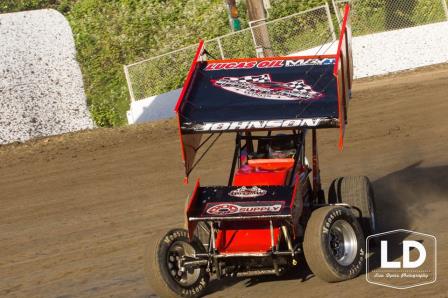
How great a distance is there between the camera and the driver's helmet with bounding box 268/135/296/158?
10.0m

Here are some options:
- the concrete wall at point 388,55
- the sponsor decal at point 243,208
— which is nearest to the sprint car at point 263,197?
the sponsor decal at point 243,208

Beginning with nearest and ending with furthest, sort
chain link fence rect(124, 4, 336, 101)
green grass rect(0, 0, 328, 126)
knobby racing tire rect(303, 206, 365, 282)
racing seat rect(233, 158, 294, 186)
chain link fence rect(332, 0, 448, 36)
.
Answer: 1. knobby racing tire rect(303, 206, 365, 282)
2. racing seat rect(233, 158, 294, 186)
3. chain link fence rect(332, 0, 448, 36)
4. chain link fence rect(124, 4, 336, 101)
5. green grass rect(0, 0, 328, 126)

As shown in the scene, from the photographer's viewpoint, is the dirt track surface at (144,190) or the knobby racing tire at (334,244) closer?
the knobby racing tire at (334,244)

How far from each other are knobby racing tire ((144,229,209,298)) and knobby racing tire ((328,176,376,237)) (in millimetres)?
1855

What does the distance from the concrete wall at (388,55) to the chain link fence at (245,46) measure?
0.75 metres

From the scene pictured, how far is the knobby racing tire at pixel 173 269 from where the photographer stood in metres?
8.91

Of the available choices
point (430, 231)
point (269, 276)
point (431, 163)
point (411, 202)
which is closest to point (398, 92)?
point (431, 163)

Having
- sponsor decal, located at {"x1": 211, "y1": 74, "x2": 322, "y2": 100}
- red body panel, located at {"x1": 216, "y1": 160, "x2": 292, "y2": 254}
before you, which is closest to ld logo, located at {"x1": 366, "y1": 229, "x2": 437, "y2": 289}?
red body panel, located at {"x1": 216, "y1": 160, "x2": 292, "y2": 254}

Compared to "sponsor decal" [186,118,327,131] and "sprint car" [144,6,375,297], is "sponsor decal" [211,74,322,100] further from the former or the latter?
"sponsor decal" [186,118,327,131]

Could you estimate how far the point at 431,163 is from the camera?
1459cm

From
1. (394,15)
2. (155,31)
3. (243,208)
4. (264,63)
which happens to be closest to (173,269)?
(243,208)

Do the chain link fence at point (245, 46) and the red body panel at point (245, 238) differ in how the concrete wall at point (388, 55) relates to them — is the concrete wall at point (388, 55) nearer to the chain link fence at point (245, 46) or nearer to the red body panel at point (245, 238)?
the chain link fence at point (245, 46)

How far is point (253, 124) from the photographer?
30.6ft

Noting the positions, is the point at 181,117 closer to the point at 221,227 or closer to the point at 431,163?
the point at 221,227
